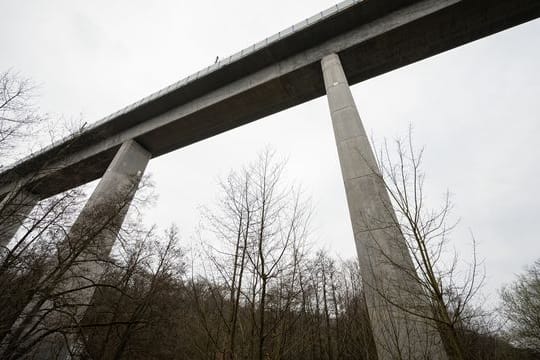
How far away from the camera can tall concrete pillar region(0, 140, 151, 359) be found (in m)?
6.71

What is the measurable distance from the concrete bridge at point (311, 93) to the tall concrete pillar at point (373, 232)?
0.11 feet

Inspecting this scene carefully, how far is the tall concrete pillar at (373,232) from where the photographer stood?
4.40 m

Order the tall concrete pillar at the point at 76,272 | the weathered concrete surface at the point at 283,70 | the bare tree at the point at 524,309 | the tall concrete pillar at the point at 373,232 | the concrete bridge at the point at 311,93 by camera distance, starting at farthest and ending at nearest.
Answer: the bare tree at the point at 524,309 < the weathered concrete surface at the point at 283,70 < the concrete bridge at the point at 311,93 < the tall concrete pillar at the point at 76,272 < the tall concrete pillar at the point at 373,232

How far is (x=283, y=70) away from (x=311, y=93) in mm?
1925

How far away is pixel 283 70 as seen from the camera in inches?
455

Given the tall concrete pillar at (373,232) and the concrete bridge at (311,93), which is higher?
the concrete bridge at (311,93)

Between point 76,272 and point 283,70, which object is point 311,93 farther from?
point 76,272

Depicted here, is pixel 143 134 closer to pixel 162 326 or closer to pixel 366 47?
pixel 162 326

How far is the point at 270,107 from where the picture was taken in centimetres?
1318

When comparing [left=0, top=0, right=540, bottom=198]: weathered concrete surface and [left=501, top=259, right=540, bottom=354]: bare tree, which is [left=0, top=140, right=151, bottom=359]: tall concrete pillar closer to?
[left=0, top=0, right=540, bottom=198]: weathered concrete surface

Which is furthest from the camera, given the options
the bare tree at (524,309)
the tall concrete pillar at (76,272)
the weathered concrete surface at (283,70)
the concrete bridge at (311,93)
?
Answer: the bare tree at (524,309)

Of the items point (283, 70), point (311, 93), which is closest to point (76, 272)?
point (283, 70)

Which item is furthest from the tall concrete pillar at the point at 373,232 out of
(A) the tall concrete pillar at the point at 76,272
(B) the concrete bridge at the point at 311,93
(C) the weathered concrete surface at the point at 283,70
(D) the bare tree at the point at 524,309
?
(D) the bare tree at the point at 524,309

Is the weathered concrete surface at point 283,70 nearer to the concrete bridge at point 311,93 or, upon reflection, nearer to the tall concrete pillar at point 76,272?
the concrete bridge at point 311,93
